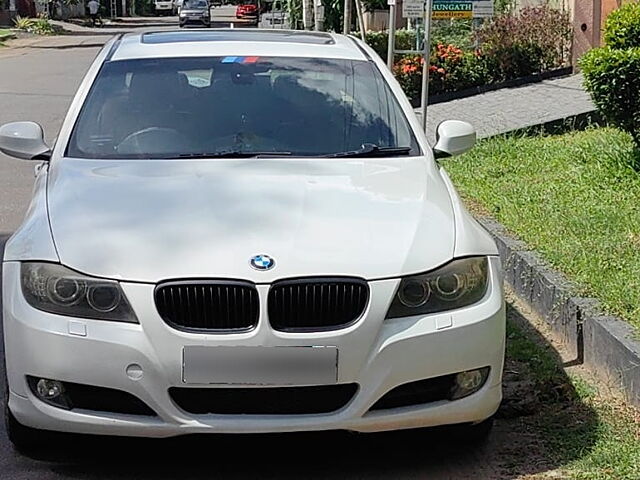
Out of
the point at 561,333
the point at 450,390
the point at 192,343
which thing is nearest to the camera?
the point at 192,343

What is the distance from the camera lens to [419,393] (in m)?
3.95

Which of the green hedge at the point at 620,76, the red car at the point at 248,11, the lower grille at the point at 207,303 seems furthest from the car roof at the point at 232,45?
the red car at the point at 248,11

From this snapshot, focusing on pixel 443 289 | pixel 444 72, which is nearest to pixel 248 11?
pixel 444 72

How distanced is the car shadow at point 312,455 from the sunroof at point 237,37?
2.45 meters

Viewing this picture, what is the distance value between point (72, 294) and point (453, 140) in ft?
7.59

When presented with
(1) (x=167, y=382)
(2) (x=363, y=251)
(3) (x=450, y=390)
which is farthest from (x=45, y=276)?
(3) (x=450, y=390)

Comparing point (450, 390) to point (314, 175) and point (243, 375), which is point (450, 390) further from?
point (314, 175)

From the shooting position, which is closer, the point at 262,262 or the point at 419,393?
the point at 262,262

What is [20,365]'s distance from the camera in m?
3.92

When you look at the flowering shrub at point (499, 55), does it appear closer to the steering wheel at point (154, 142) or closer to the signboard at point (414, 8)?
the signboard at point (414, 8)

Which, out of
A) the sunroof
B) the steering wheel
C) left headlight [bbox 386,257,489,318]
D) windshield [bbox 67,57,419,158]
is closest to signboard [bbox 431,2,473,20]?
the sunroof

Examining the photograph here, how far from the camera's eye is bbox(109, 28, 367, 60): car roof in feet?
18.7

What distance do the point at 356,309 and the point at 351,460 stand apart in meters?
0.81

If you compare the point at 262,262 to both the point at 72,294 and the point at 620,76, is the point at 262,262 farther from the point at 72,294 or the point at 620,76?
the point at 620,76
